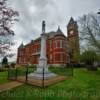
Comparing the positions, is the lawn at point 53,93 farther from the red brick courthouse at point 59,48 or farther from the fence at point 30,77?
the red brick courthouse at point 59,48

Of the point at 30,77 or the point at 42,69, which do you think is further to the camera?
the point at 42,69

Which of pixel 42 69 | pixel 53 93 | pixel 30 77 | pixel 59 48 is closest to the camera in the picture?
pixel 53 93

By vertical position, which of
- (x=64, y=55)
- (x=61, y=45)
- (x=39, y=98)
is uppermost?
(x=61, y=45)

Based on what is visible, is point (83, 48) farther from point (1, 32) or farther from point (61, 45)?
point (1, 32)

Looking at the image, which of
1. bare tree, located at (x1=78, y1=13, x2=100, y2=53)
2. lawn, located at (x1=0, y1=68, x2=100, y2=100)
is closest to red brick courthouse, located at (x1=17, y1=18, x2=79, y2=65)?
bare tree, located at (x1=78, y1=13, x2=100, y2=53)

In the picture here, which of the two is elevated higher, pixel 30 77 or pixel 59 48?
pixel 59 48

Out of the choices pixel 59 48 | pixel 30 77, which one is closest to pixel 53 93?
pixel 30 77

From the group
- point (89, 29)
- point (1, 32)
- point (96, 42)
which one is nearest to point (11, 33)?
point (1, 32)

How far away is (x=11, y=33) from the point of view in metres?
8.42

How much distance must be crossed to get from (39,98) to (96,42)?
677 inches

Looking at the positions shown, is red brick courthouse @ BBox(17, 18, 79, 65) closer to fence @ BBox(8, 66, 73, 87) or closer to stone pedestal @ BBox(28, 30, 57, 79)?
stone pedestal @ BBox(28, 30, 57, 79)

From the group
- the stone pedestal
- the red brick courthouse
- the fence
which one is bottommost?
the fence

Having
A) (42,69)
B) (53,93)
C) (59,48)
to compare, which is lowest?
(53,93)

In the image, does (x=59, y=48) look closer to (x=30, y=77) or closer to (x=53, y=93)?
(x=30, y=77)
